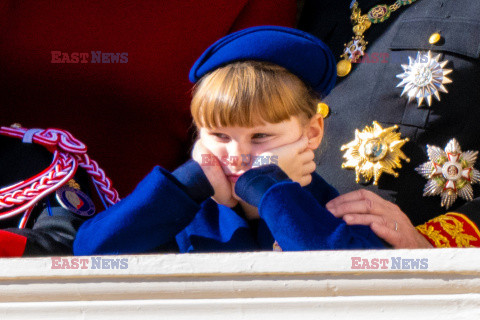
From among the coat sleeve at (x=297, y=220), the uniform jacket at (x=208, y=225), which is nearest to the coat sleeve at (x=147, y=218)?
the uniform jacket at (x=208, y=225)

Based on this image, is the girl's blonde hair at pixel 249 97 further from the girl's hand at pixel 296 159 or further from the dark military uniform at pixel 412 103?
the dark military uniform at pixel 412 103

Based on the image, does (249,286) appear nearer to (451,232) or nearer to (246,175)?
(246,175)

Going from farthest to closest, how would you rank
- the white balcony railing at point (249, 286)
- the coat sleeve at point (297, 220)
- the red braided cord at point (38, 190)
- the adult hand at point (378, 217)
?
the red braided cord at point (38, 190), the adult hand at point (378, 217), the coat sleeve at point (297, 220), the white balcony railing at point (249, 286)

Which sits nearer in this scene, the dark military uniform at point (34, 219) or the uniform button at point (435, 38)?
the dark military uniform at point (34, 219)

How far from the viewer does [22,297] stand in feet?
2.22

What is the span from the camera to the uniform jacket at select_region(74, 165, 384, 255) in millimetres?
873

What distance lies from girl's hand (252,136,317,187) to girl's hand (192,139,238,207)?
0.19ft

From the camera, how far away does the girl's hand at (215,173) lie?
0.97m

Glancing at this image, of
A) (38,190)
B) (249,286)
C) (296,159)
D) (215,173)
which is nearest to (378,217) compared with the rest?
(296,159)

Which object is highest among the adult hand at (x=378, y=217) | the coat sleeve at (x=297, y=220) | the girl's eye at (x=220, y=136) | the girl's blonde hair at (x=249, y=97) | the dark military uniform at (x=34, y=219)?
the girl's blonde hair at (x=249, y=97)

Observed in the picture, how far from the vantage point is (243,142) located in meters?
0.95

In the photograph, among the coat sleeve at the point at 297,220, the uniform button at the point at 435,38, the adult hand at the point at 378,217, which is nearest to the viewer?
the coat sleeve at the point at 297,220

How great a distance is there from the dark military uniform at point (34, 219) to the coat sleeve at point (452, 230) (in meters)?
0.58

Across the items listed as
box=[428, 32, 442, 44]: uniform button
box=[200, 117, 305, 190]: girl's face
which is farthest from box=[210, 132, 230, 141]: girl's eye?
box=[428, 32, 442, 44]: uniform button
